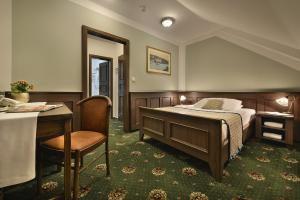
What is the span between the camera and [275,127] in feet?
8.66

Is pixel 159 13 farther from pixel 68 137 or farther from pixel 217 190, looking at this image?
pixel 217 190

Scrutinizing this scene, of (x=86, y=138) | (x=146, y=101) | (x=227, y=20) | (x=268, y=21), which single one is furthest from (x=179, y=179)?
(x=227, y=20)

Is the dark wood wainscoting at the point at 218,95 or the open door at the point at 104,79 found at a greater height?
the open door at the point at 104,79

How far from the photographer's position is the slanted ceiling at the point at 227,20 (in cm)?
168

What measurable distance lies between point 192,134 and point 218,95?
2.37m

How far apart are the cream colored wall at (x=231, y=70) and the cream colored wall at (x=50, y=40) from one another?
105 inches

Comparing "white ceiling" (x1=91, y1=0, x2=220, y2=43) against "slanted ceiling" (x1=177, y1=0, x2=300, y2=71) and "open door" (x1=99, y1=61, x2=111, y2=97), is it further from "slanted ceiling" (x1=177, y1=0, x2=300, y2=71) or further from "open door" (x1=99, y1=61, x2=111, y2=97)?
"open door" (x1=99, y1=61, x2=111, y2=97)

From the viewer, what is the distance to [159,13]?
3119 millimetres

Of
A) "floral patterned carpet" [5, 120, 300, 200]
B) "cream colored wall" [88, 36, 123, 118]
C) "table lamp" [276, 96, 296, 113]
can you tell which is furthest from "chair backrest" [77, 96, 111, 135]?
"cream colored wall" [88, 36, 123, 118]

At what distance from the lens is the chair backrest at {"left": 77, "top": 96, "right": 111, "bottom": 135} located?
166cm

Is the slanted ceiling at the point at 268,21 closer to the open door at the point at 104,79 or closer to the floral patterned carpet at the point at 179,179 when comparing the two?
the floral patterned carpet at the point at 179,179

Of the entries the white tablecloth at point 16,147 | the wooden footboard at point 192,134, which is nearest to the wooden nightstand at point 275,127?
the wooden footboard at point 192,134

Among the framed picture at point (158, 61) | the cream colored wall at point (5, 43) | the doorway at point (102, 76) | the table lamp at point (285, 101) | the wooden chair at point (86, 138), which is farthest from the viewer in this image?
the doorway at point (102, 76)

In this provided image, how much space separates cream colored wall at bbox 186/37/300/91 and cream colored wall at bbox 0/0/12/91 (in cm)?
413
